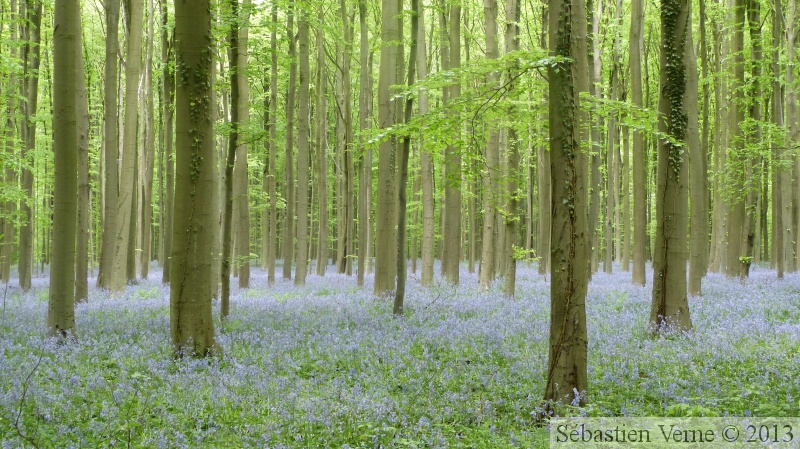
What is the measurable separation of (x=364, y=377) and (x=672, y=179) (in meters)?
6.23

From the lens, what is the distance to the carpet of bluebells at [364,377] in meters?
5.14

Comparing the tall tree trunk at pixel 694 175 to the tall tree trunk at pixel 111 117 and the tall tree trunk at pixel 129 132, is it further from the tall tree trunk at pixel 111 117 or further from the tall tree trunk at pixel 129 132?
the tall tree trunk at pixel 111 117

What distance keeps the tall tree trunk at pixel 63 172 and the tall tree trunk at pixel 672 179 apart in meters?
9.84

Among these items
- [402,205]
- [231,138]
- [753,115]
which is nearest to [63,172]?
[231,138]

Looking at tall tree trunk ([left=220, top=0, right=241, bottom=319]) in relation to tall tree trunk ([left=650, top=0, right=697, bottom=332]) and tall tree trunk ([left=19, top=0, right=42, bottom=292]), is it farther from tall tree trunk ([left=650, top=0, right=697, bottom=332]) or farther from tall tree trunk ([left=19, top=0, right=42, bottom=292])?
tall tree trunk ([left=19, top=0, right=42, bottom=292])

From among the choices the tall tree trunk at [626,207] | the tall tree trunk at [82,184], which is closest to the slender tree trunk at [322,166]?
the tall tree trunk at [82,184]

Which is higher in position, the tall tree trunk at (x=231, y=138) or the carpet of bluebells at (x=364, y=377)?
the tall tree trunk at (x=231, y=138)

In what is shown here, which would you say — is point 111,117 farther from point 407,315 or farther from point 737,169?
point 737,169

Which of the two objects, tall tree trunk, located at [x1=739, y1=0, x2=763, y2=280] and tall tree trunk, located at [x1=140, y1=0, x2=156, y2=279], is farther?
tall tree trunk, located at [x1=140, y1=0, x2=156, y2=279]

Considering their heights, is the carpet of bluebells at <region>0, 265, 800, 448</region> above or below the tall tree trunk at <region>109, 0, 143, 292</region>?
below

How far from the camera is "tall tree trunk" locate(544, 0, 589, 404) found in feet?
18.1

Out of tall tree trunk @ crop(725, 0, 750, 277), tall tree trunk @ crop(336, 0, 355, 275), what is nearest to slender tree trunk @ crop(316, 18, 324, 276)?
tall tree trunk @ crop(336, 0, 355, 275)

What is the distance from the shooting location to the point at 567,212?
18.1 ft

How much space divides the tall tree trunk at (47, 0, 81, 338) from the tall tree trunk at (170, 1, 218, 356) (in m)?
2.26
